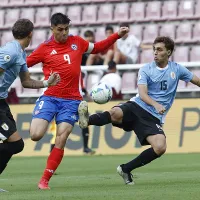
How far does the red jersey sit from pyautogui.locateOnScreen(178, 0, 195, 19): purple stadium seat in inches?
420

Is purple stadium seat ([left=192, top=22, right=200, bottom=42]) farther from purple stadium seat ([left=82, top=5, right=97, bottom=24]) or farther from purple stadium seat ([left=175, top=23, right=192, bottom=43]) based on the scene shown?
purple stadium seat ([left=82, top=5, right=97, bottom=24])

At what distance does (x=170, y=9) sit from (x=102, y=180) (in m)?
10.6

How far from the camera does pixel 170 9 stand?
65.9 ft

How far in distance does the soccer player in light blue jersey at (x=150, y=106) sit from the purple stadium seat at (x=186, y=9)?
10.3 metres

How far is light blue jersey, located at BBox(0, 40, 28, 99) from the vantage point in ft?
27.6

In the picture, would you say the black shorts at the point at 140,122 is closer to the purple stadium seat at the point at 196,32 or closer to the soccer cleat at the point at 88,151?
the soccer cleat at the point at 88,151

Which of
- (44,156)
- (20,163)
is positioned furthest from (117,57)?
(20,163)

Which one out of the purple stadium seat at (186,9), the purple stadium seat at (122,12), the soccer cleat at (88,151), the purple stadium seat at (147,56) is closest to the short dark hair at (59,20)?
the soccer cleat at (88,151)

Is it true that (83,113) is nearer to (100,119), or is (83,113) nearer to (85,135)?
(100,119)

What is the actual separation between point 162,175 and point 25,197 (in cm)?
349

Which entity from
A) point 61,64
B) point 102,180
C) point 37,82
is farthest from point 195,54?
point 37,82

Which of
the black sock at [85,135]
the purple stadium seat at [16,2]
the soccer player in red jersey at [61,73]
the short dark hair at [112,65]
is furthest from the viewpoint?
the purple stadium seat at [16,2]

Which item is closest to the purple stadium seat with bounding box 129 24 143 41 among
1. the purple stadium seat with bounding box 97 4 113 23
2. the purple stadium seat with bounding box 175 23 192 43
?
the purple stadium seat with bounding box 175 23 192 43

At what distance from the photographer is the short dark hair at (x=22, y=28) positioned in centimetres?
862
